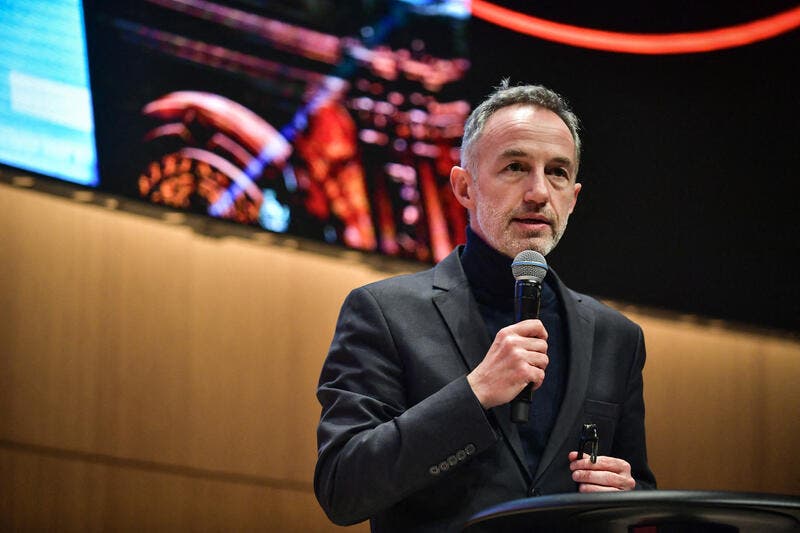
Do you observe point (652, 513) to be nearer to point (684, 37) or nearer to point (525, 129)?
point (525, 129)

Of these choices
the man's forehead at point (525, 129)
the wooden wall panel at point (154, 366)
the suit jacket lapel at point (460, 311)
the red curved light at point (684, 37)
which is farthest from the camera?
the red curved light at point (684, 37)

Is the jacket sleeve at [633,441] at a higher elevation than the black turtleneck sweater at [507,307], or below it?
below

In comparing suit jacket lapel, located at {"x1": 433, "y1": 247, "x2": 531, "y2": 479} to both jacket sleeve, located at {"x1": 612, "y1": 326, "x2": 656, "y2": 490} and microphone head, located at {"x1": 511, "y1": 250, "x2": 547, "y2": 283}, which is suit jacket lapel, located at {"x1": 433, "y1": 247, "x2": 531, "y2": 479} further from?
jacket sleeve, located at {"x1": 612, "y1": 326, "x2": 656, "y2": 490}

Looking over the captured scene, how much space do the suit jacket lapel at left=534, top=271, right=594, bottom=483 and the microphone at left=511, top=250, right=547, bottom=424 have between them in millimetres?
132

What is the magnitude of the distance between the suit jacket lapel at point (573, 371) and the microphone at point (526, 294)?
5.2 inches

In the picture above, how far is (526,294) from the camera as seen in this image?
4.79 feet

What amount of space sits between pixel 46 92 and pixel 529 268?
2.50 metres

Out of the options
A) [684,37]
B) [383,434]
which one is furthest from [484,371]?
[684,37]

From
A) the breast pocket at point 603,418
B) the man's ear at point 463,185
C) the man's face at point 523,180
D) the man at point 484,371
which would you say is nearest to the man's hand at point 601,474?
the man at point 484,371

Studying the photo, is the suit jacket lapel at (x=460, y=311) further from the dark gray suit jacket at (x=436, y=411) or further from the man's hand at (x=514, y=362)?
the man's hand at (x=514, y=362)

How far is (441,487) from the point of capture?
1.52 metres

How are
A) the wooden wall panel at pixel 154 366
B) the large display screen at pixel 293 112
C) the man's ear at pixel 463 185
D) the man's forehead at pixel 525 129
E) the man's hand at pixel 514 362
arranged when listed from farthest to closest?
1. the large display screen at pixel 293 112
2. the wooden wall panel at pixel 154 366
3. the man's ear at pixel 463 185
4. the man's forehead at pixel 525 129
5. the man's hand at pixel 514 362

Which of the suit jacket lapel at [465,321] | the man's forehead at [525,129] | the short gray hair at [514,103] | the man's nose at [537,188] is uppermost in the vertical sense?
the short gray hair at [514,103]

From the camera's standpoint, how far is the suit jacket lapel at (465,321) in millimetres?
1540
